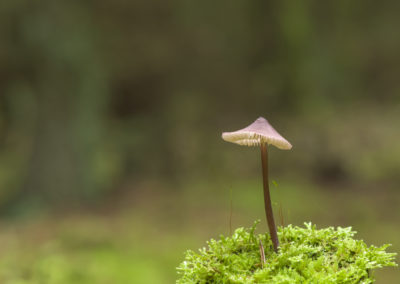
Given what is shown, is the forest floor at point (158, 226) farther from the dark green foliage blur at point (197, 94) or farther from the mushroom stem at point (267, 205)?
the mushroom stem at point (267, 205)

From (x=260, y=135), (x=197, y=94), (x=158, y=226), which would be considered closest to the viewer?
(x=260, y=135)

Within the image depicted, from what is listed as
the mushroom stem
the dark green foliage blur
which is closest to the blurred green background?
the dark green foliage blur

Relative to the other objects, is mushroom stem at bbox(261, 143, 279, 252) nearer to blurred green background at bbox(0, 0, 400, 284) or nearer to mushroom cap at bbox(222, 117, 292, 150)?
mushroom cap at bbox(222, 117, 292, 150)

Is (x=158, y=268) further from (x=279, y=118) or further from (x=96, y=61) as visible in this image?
(x=279, y=118)

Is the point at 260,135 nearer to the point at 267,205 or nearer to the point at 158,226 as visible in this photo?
the point at 267,205

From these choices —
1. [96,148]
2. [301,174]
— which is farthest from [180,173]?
[301,174]

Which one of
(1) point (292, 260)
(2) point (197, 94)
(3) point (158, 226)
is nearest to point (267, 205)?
(1) point (292, 260)
